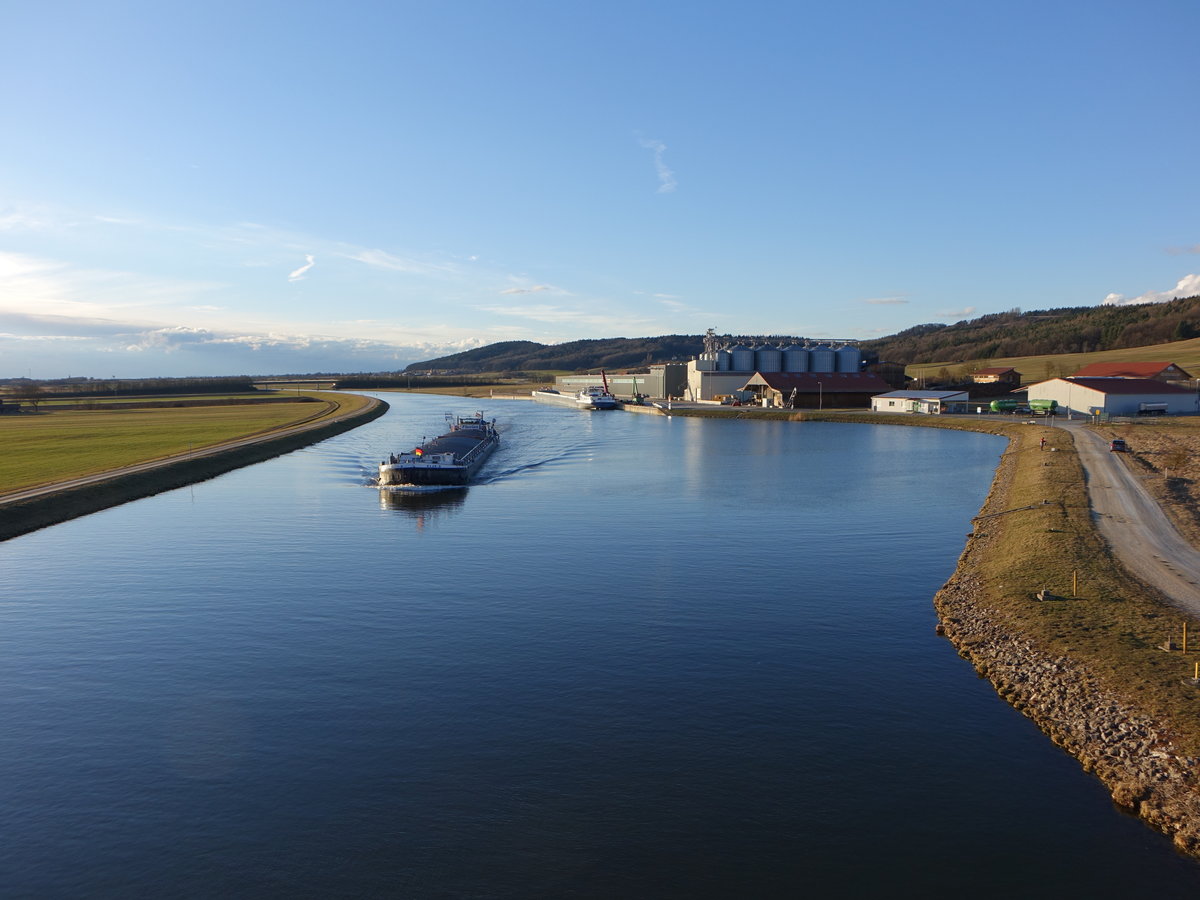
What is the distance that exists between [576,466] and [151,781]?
53.4 m

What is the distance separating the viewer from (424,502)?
2108 inches

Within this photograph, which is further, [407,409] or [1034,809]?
[407,409]

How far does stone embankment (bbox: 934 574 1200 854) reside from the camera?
1536cm

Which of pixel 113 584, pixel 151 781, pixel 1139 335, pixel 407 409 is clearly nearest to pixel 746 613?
pixel 151 781

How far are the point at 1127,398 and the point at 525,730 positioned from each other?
100359 mm

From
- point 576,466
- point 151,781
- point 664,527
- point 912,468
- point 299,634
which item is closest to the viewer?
point 151,781

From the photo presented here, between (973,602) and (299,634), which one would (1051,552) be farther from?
(299,634)

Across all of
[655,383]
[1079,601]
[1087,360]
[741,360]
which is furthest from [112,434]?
[1087,360]

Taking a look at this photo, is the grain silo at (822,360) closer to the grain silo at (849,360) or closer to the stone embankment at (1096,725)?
the grain silo at (849,360)

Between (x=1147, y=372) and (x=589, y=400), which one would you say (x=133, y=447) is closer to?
(x=589, y=400)

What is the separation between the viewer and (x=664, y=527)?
1688 inches

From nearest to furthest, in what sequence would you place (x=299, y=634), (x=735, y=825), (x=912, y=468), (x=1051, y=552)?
(x=735, y=825)
(x=299, y=634)
(x=1051, y=552)
(x=912, y=468)

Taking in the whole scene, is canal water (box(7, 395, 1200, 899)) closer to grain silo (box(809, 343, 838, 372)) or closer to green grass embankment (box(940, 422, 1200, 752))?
green grass embankment (box(940, 422, 1200, 752))

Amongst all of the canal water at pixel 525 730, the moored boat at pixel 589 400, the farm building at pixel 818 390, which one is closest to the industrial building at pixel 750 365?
the farm building at pixel 818 390
